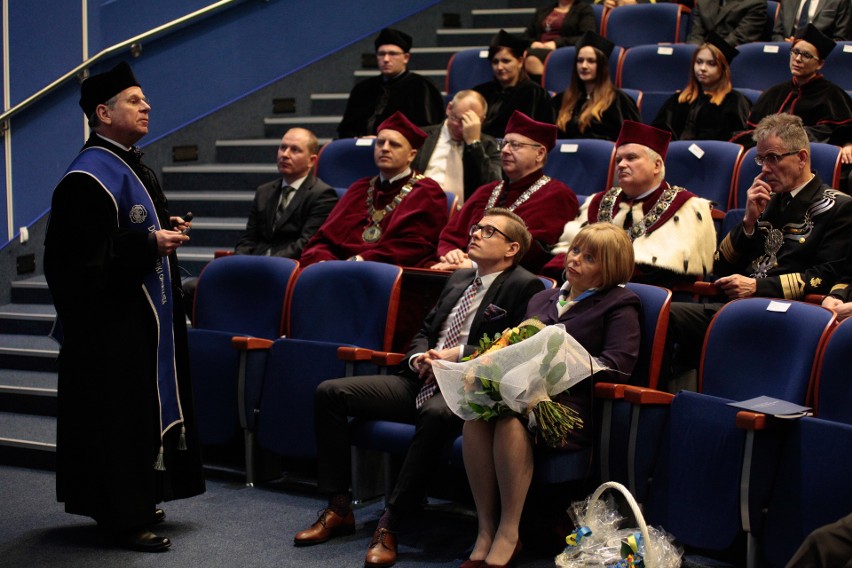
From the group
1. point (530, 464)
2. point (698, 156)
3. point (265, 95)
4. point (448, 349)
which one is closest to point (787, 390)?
point (530, 464)

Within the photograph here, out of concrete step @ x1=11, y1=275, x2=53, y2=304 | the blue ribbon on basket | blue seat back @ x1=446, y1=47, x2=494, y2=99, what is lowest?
the blue ribbon on basket

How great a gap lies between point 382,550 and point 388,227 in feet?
6.13

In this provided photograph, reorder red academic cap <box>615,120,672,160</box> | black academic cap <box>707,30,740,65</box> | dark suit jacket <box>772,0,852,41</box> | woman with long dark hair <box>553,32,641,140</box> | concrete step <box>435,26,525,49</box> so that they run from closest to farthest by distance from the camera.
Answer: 1. red academic cap <box>615,120,672,160</box>
2. woman with long dark hair <box>553,32,641,140</box>
3. black academic cap <box>707,30,740,65</box>
4. dark suit jacket <box>772,0,852,41</box>
5. concrete step <box>435,26,525,49</box>

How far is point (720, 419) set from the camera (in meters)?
3.22

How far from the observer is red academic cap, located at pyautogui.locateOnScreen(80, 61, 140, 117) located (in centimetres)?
372

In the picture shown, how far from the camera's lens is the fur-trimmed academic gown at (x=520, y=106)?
594 centimetres

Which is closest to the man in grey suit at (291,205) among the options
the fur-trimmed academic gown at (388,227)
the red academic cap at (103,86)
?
the fur-trimmed academic gown at (388,227)

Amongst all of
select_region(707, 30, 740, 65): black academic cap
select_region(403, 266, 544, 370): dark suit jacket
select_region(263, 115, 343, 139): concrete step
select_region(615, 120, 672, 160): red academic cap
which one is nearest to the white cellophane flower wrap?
select_region(403, 266, 544, 370): dark suit jacket

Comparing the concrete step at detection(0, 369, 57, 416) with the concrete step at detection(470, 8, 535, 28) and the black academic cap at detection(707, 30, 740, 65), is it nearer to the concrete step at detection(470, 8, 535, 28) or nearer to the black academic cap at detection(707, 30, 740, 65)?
the black academic cap at detection(707, 30, 740, 65)

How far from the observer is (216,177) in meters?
6.93

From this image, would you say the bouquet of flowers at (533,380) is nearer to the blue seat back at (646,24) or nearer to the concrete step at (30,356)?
the concrete step at (30,356)

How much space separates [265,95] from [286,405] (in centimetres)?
393

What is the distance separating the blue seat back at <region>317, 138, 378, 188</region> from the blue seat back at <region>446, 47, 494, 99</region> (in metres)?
1.16

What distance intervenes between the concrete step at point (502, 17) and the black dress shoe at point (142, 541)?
→ 583 centimetres
